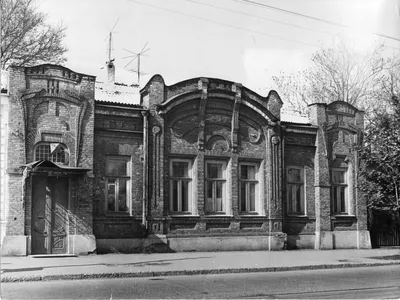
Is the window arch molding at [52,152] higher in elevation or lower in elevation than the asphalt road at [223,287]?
higher

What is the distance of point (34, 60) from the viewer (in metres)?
29.6

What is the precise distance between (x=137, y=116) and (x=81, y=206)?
12.3ft

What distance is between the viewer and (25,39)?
93.8ft

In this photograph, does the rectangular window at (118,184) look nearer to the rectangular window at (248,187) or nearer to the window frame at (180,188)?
the window frame at (180,188)

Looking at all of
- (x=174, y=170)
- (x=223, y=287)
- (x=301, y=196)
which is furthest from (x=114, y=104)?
(x=223, y=287)

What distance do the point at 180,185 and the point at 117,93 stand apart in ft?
20.3

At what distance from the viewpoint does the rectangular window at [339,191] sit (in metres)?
25.0

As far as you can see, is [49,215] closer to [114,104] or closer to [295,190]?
[114,104]

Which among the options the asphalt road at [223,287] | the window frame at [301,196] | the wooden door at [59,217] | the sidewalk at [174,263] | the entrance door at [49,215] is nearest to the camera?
the asphalt road at [223,287]

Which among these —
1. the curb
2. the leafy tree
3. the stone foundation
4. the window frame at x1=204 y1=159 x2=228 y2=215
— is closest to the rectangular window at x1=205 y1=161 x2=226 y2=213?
the window frame at x1=204 y1=159 x2=228 y2=215

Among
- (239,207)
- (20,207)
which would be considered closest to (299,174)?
(239,207)

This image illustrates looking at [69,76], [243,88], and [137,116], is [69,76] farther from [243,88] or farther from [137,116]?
[243,88]

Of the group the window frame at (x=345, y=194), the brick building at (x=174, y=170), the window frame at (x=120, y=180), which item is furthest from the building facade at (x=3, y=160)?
the window frame at (x=345, y=194)

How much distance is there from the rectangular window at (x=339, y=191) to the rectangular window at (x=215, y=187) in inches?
217
